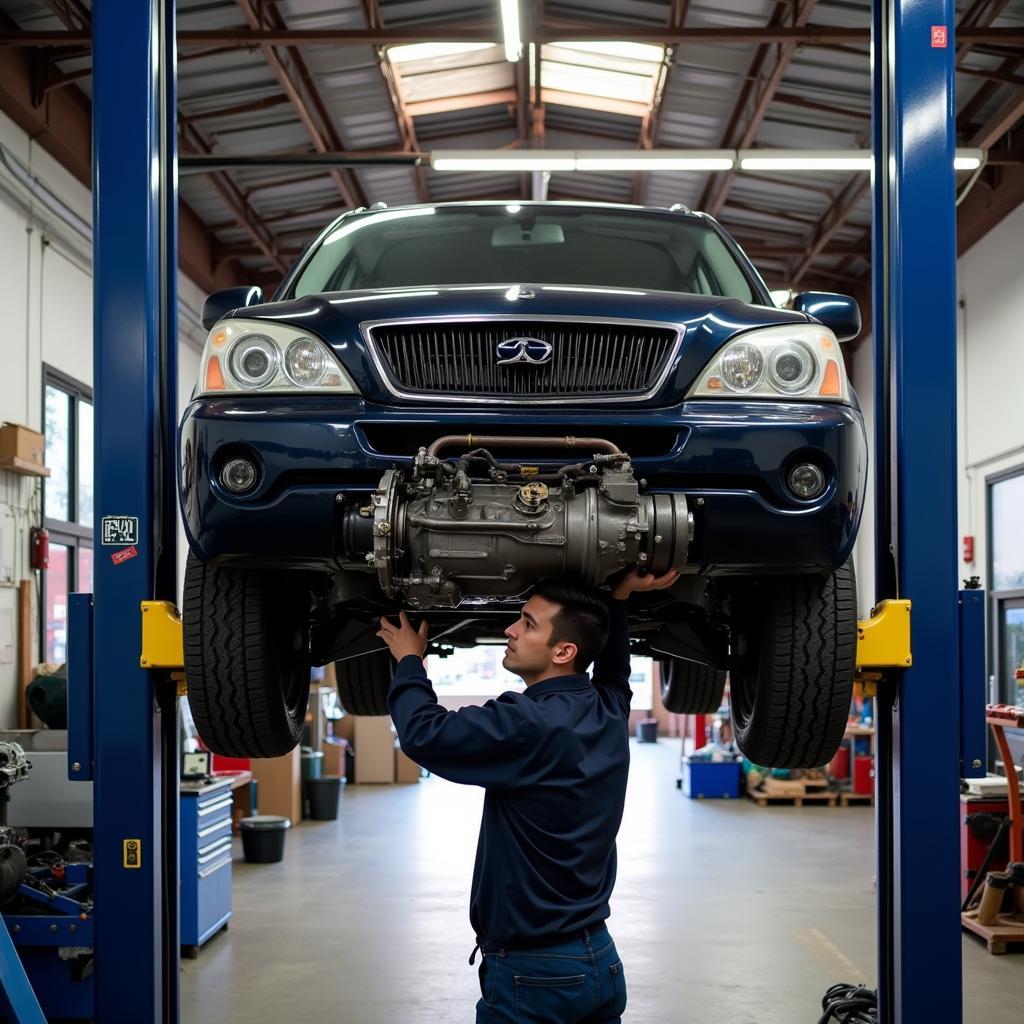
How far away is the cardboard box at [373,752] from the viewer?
13.4m

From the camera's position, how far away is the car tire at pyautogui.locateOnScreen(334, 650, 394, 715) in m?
4.23

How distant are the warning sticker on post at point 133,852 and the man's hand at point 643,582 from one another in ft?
4.21

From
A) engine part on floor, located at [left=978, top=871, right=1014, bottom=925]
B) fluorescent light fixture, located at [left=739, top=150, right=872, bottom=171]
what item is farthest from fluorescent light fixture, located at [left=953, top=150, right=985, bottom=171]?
engine part on floor, located at [left=978, top=871, right=1014, bottom=925]

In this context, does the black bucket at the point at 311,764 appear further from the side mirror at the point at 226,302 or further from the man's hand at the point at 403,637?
the man's hand at the point at 403,637

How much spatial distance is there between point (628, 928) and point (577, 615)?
5.02 metres

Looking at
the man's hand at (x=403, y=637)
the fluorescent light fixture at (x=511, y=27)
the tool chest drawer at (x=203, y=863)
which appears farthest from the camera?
the fluorescent light fixture at (x=511, y=27)

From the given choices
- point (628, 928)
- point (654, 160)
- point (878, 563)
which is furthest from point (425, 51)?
point (878, 563)

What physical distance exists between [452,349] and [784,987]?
4518mm

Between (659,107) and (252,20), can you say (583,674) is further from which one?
(659,107)

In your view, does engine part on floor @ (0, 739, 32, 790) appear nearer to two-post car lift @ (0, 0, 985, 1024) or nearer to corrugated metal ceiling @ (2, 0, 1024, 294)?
two-post car lift @ (0, 0, 985, 1024)

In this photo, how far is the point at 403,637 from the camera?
8.36 ft

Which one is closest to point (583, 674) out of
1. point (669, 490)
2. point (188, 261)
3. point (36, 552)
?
point (669, 490)

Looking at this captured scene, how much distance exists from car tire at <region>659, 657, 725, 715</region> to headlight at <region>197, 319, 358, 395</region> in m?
2.19

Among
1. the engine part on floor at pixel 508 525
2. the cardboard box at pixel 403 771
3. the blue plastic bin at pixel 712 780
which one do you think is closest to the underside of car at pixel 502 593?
the engine part on floor at pixel 508 525
